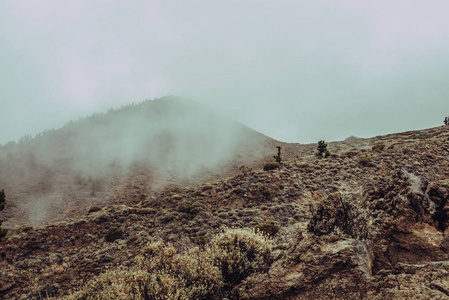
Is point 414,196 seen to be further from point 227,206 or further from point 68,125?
point 68,125

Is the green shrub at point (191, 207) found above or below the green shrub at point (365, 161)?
below

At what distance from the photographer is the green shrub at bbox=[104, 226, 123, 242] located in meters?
17.8

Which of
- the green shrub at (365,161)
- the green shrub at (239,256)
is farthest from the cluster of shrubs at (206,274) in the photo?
the green shrub at (365,161)

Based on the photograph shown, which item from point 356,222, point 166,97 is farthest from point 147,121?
point 356,222

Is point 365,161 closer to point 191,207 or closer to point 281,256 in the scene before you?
point 191,207

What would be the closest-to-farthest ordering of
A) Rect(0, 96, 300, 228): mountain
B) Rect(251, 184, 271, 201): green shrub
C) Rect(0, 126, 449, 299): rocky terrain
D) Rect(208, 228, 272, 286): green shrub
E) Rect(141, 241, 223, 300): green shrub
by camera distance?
Rect(0, 126, 449, 299): rocky terrain
Rect(141, 241, 223, 300): green shrub
Rect(208, 228, 272, 286): green shrub
Rect(251, 184, 271, 201): green shrub
Rect(0, 96, 300, 228): mountain

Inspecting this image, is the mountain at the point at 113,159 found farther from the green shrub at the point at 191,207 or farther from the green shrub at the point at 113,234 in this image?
the green shrub at the point at 113,234

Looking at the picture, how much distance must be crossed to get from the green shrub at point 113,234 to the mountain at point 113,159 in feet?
76.3

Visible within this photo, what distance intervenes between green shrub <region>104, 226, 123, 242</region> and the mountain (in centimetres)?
2327

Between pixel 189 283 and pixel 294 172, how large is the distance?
950 inches

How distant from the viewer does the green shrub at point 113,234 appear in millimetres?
17828

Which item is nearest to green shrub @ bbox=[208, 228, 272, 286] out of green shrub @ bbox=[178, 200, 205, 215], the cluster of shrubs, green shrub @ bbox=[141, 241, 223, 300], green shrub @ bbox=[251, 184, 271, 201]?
the cluster of shrubs

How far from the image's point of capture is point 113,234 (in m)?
18.1

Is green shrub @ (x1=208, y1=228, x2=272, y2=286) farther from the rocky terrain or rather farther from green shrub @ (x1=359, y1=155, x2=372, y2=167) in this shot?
green shrub @ (x1=359, y1=155, x2=372, y2=167)
